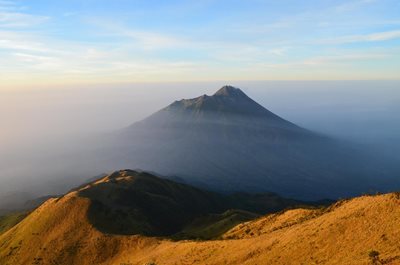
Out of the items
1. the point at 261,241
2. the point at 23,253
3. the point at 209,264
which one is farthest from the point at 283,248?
the point at 23,253

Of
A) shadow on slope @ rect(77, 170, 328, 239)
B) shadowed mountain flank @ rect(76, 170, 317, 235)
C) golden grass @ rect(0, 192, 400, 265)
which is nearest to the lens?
golden grass @ rect(0, 192, 400, 265)

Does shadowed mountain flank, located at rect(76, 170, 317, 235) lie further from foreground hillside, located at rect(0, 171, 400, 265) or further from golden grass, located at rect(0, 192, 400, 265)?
golden grass, located at rect(0, 192, 400, 265)

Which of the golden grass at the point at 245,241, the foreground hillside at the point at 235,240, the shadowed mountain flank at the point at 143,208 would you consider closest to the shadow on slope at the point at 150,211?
the shadowed mountain flank at the point at 143,208

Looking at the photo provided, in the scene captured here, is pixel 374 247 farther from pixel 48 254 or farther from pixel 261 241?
pixel 48 254

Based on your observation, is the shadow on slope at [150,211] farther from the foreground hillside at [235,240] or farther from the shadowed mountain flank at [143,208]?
the foreground hillside at [235,240]

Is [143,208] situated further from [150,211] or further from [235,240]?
[235,240]

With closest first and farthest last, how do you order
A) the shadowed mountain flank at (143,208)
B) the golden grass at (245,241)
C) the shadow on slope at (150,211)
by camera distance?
the golden grass at (245,241) → the shadow on slope at (150,211) → the shadowed mountain flank at (143,208)

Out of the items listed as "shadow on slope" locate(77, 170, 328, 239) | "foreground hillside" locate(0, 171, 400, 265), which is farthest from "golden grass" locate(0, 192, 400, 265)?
"shadow on slope" locate(77, 170, 328, 239)

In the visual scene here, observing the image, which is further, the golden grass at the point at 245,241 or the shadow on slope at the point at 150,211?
the shadow on slope at the point at 150,211
